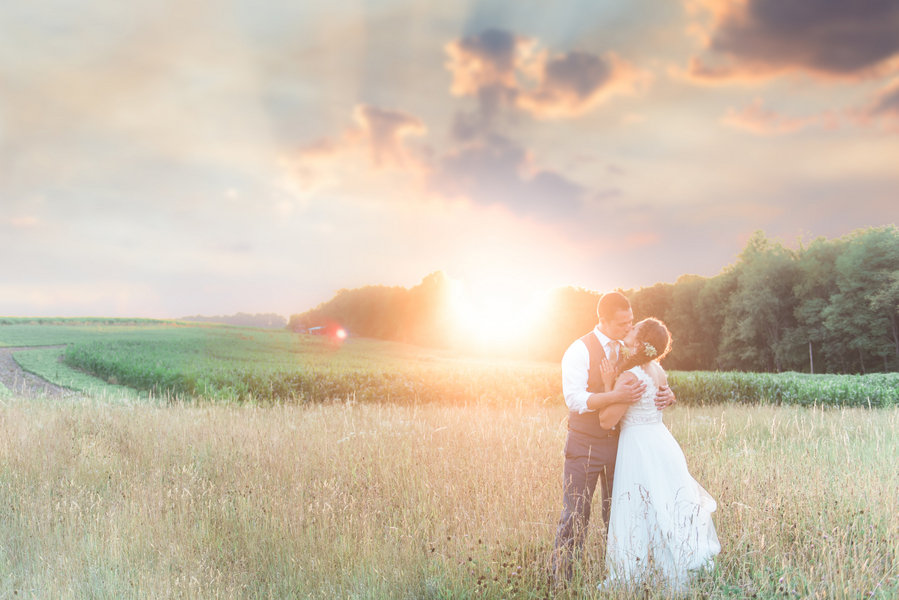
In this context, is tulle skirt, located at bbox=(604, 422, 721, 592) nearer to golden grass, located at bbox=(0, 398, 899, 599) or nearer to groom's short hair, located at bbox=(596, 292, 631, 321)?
golden grass, located at bbox=(0, 398, 899, 599)

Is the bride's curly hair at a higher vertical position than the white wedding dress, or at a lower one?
higher

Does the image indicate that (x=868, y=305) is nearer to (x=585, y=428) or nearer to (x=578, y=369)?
(x=585, y=428)

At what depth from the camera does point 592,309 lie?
62.0 meters

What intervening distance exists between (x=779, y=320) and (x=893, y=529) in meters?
52.4

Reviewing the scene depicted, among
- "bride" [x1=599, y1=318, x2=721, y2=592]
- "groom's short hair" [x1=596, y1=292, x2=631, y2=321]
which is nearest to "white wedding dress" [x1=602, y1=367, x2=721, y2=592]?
"bride" [x1=599, y1=318, x2=721, y2=592]

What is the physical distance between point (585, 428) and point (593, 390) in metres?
0.33

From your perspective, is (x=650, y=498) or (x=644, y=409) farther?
(x=644, y=409)

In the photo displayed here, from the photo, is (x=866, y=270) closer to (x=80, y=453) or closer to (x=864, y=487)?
(x=864, y=487)

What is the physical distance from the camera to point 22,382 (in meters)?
28.8

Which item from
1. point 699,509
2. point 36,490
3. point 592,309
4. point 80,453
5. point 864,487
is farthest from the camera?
point 592,309

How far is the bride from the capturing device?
422 centimetres

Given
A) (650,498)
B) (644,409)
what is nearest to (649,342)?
(644,409)

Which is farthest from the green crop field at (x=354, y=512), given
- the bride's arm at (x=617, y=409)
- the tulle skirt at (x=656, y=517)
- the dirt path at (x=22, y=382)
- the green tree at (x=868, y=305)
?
the green tree at (x=868, y=305)

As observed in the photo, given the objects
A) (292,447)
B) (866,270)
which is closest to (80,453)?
(292,447)
